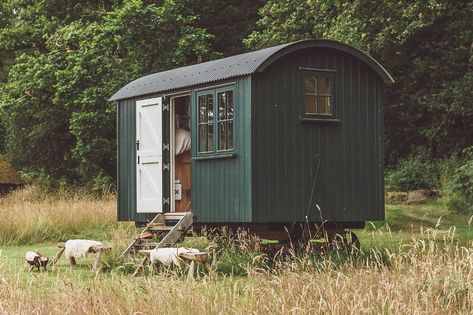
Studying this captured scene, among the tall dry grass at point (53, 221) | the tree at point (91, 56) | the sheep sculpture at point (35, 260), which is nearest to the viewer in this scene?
the sheep sculpture at point (35, 260)

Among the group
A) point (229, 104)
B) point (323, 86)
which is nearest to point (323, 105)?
point (323, 86)

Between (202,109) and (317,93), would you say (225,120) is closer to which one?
(202,109)

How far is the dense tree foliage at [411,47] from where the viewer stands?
2109cm

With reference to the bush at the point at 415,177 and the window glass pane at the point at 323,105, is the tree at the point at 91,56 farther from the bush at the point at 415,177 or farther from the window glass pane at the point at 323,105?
the window glass pane at the point at 323,105

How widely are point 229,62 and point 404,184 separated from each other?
10.8 m

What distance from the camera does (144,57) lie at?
2600cm

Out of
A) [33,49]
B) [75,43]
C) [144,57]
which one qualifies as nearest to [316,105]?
[144,57]

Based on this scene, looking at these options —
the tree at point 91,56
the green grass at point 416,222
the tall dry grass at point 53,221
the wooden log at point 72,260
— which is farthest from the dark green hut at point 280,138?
the tree at point 91,56

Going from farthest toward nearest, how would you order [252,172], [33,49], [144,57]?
[33,49] → [144,57] → [252,172]

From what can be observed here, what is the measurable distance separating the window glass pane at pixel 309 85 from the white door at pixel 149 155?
8.73ft

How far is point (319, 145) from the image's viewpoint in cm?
1414

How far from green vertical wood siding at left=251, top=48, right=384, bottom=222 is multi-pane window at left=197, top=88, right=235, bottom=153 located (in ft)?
1.98

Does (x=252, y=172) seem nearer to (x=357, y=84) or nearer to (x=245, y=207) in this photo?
(x=245, y=207)

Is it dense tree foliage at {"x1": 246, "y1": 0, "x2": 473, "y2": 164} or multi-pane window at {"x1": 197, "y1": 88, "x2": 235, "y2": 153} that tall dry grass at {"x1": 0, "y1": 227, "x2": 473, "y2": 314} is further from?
dense tree foliage at {"x1": 246, "y1": 0, "x2": 473, "y2": 164}
